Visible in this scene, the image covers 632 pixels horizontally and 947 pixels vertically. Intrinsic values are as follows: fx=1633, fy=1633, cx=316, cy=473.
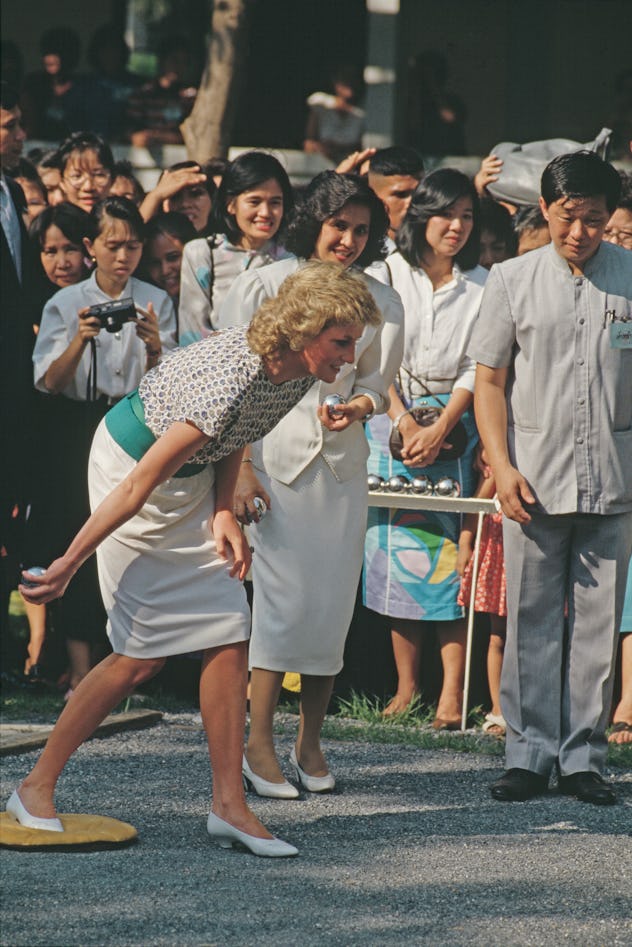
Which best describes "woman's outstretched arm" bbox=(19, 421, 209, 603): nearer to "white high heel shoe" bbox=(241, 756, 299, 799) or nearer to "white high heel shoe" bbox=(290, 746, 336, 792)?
"white high heel shoe" bbox=(241, 756, 299, 799)

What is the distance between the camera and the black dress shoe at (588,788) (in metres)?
5.43

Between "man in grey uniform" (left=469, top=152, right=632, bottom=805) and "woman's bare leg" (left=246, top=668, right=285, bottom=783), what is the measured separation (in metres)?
0.76

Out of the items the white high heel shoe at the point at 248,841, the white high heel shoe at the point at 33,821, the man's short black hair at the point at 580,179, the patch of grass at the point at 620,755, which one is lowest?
the patch of grass at the point at 620,755

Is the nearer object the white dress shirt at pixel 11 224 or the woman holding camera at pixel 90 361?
the woman holding camera at pixel 90 361

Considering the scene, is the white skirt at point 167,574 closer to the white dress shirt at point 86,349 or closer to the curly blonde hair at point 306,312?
the curly blonde hair at point 306,312

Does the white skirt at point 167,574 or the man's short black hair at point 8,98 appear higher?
the man's short black hair at point 8,98

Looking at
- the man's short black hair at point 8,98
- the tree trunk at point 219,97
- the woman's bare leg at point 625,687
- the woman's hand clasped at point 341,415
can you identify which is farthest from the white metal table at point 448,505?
the tree trunk at point 219,97

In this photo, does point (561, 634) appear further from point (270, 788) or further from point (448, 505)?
point (270, 788)

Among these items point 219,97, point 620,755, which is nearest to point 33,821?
point 620,755

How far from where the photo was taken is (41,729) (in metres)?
6.32

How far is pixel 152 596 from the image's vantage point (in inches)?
182

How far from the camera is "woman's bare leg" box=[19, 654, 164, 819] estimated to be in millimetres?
4547

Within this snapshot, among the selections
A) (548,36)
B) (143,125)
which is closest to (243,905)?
(143,125)

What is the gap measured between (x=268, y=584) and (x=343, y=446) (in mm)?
529
